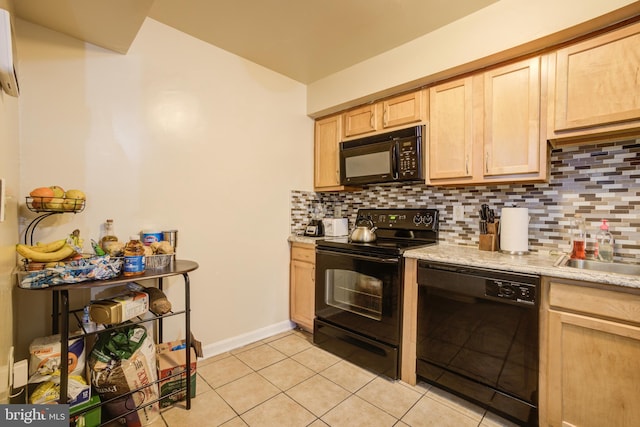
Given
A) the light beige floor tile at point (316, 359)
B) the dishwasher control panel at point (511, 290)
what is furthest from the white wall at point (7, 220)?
the dishwasher control panel at point (511, 290)

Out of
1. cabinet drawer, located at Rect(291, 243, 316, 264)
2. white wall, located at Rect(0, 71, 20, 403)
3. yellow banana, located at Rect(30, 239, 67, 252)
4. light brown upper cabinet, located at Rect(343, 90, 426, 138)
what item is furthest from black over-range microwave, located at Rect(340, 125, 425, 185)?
white wall, located at Rect(0, 71, 20, 403)

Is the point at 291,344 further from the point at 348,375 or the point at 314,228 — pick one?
the point at 314,228

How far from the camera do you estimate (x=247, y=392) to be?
1.86m

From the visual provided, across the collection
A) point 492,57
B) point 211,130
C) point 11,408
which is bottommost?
point 11,408

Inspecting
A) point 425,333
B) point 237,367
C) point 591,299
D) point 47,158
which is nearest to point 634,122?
point 591,299

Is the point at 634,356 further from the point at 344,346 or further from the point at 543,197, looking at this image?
the point at 344,346

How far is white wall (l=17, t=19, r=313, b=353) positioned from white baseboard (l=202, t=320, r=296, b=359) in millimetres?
16

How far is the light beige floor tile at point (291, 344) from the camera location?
241cm

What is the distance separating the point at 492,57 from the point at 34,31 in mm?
2644

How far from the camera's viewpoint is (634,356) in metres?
1.25

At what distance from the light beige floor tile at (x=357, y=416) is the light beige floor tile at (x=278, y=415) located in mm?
122

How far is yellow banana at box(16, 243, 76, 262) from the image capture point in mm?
1300

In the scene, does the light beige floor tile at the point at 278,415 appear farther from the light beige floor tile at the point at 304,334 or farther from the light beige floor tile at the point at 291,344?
the light beige floor tile at the point at 304,334

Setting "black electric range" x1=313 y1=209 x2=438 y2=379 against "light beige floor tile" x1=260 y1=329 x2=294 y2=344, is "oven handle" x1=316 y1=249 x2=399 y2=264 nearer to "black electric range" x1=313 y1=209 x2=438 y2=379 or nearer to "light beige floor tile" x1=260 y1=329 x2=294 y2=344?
"black electric range" x1=313 y1=209 x2=438 y2=379
